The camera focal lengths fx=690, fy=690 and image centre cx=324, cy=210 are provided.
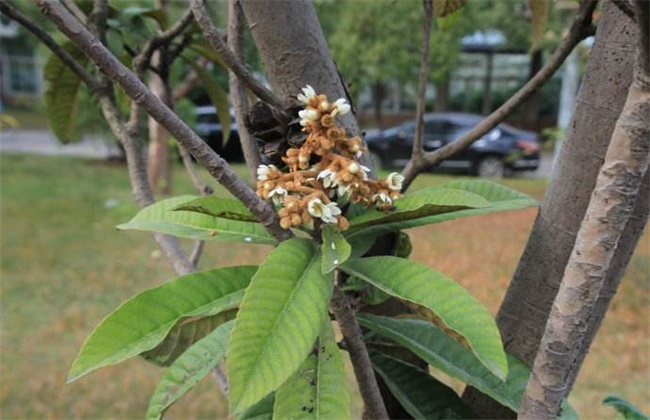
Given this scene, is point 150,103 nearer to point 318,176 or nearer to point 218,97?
point 318,176

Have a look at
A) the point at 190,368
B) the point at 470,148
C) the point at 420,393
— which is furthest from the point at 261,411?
the point at 470,148

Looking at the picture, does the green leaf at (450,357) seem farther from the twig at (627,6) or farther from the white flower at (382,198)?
the twig at (627,6)

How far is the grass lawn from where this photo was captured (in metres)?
3.01

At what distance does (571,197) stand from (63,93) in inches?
31.5

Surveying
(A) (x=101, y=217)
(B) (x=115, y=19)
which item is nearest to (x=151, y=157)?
(A) (x=101, y=217)

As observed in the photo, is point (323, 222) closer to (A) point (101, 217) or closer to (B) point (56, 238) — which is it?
(B) point (56, 238)

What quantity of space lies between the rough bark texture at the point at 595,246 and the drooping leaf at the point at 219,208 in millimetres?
270

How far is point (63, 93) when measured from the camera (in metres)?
1.09

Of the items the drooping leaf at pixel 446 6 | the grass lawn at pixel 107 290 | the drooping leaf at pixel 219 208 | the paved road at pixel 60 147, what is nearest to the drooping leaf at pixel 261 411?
the drooping leaf at pixel 219 208

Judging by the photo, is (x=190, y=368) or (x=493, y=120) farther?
(x=493, y=120)

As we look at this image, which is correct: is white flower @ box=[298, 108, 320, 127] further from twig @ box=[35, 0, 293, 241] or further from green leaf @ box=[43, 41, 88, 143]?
green leaf @ box=[43, 41, 88, 143]

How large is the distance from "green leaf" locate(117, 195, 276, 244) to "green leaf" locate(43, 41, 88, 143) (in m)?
0.43

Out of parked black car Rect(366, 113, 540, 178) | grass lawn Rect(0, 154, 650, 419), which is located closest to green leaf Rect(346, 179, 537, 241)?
Result: grass lawn Rect(0, 154, 650, 419)

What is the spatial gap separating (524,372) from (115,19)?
0.81 meters
